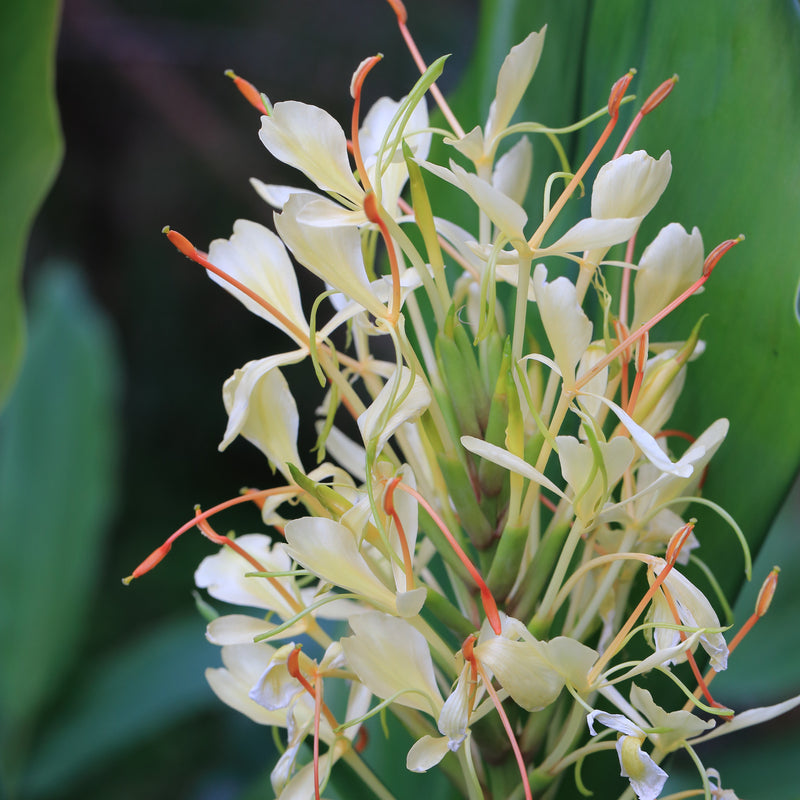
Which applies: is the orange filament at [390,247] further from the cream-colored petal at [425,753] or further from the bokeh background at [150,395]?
the bokeh background at [150,395]

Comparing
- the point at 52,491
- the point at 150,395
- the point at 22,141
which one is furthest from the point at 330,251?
the point at 150,395

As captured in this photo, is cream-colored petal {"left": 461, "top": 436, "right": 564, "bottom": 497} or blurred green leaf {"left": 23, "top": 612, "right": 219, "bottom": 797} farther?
blurred green leaf {"left": 23, "top": 612, "right": 219, "bottom": 797}

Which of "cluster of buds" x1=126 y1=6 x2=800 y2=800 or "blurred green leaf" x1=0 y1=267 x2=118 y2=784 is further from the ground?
"cluster of buds" x1=126 y1=6 x2=800 y2=800

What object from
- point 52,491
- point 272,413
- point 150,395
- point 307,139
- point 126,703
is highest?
point 307,139

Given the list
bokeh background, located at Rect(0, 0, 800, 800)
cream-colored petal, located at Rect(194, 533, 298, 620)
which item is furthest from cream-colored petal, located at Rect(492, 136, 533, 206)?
bokeh background, located at Rect(0, 0, 800, 800)

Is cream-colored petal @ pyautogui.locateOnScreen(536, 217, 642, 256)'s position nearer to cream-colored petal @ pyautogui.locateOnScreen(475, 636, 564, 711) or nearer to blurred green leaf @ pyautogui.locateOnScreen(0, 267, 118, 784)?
cream-colored petal @ pyautogui.locateOnScreen(475, 636, 564, 711)

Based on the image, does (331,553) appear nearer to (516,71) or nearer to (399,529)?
(399,529)

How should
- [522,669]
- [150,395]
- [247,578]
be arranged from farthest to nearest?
1. [150,395]
2. [247,578]
3. [522,669]

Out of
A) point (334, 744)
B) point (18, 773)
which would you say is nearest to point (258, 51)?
point (18, 773)
